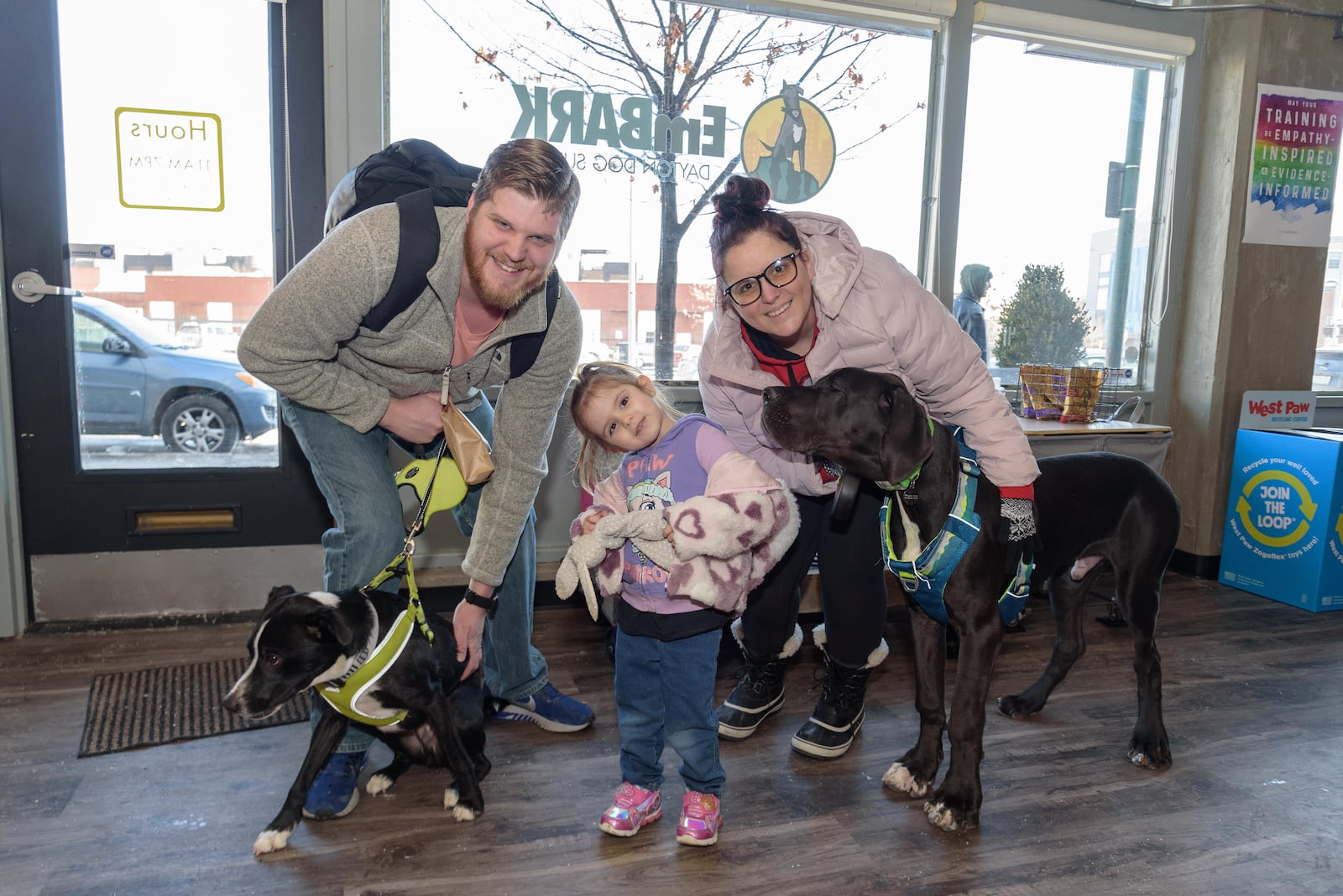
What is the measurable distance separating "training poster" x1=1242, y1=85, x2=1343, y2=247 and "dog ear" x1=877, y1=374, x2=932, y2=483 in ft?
10.3

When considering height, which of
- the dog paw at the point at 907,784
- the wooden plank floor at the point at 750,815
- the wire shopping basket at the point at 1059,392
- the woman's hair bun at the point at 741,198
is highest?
the woman's hair bun at the point at 741,198

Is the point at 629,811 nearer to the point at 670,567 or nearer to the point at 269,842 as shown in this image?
the point at 670,567

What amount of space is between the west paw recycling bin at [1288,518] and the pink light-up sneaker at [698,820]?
3.02 m

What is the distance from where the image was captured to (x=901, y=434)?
1.77 m

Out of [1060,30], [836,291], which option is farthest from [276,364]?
[1060,30]

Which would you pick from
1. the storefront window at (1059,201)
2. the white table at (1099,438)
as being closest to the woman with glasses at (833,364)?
the white table at (1099,438)

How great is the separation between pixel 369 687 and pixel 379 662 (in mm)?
57

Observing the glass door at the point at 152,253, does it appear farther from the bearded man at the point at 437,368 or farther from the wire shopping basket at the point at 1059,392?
the wire shopping basket at the point at 1059,392

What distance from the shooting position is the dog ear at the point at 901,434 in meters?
1.77

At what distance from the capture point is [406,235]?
1736 millimetres

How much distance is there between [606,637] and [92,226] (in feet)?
7.28

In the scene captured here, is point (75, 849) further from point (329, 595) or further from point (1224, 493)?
point (1224, 493)

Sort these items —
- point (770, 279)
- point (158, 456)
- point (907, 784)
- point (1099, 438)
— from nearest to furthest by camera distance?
point (770, 279) < point (907, 784) < point (158, 456) < point (1099, 438)

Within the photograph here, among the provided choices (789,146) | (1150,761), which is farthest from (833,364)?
(789,146)
